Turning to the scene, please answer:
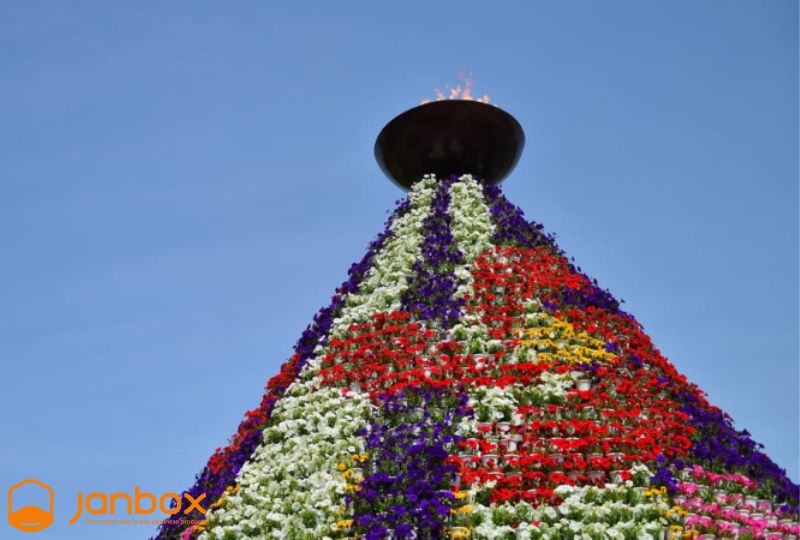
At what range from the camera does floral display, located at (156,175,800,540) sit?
8.31 m

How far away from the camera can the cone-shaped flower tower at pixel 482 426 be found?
27.3ft

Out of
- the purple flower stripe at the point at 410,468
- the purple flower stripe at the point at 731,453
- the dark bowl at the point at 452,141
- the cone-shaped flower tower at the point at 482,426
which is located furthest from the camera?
the dark bowl at the point at 452,141

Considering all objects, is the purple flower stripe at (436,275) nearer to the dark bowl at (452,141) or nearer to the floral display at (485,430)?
the floral display at (485,430)

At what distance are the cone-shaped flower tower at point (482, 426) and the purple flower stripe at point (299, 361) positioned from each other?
0.04m

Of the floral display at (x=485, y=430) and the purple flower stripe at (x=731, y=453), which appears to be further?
the purple flower stripe at (x=731, y=453)

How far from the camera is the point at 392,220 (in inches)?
568

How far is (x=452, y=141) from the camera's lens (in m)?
14.9

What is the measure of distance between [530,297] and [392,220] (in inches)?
147

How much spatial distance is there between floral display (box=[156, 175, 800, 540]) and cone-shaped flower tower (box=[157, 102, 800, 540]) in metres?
0.02

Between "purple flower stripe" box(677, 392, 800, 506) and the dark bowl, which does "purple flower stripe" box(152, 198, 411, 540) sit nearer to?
the dark bowl

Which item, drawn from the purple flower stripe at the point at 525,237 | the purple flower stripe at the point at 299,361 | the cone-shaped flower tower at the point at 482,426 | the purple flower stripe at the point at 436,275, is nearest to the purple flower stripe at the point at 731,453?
the cone-shaped flower tower at the point at 482,426

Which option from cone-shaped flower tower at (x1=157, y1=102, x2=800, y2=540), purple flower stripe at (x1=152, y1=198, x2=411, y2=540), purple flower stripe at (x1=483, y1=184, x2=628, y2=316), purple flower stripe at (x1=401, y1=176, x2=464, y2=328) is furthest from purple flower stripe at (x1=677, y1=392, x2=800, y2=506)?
purple flower stripe at (x1=152, y1=198, x2=411, y2=540)

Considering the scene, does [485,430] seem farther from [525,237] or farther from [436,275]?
[525,237]

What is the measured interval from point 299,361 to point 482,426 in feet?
12.2
